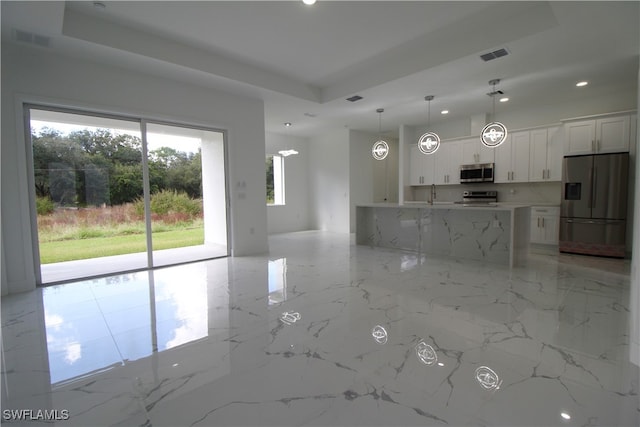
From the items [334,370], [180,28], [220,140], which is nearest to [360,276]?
[334,370]

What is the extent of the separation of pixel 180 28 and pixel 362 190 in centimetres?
619

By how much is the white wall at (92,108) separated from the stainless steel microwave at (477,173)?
4.83m

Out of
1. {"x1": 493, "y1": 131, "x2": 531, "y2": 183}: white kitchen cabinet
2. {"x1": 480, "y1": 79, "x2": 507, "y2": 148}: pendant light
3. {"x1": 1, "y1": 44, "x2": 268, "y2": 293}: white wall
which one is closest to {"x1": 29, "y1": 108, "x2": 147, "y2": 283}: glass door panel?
{"x1": 1, "y1": 44, "x2": 268, "y2": 293}: white wall

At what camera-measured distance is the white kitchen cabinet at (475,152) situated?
650 cm

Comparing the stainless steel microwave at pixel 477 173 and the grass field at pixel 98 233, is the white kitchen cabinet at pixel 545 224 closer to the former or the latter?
the stainless steel microwave at pixel 477 173

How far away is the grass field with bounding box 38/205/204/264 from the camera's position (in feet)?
12.7

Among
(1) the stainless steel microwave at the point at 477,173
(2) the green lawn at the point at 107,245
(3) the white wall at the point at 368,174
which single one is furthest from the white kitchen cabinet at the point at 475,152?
(2) the green lawn at the point at 107,245

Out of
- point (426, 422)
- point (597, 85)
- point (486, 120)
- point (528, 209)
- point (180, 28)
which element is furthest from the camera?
point (486, 120)

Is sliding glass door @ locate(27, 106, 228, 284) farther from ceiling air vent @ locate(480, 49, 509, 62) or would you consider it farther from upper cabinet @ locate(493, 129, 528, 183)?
upper cabinet @ locate(493, 129, 528, 183)

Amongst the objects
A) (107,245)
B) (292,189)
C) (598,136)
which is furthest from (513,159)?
(107,245)

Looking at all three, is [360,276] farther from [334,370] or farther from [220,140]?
[220,140]

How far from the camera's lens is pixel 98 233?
426 centimetres

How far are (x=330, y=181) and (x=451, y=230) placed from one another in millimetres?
4400

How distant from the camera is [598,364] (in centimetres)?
193
